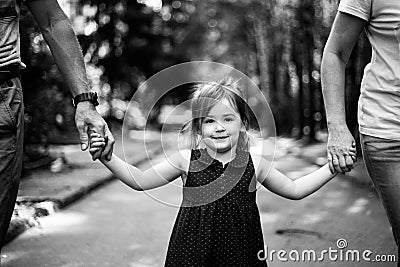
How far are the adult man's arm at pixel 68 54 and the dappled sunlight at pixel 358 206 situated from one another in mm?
4560

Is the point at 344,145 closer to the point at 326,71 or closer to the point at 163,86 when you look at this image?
the point at 326,71

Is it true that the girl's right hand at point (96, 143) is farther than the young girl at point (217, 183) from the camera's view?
No

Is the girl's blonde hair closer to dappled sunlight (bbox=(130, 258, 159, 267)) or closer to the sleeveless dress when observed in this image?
the sleeveless dress

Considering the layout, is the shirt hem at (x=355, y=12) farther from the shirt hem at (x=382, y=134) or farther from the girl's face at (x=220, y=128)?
the girl's face at (x=220, y=128)

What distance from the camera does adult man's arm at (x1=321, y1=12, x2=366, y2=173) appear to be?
3.00 m

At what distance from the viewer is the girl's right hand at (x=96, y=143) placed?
2.85 m

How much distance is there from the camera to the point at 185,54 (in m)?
18.2

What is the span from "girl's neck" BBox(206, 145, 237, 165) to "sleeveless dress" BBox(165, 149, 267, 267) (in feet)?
0.05

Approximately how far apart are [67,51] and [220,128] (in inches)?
25.0

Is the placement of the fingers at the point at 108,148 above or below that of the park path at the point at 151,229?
above

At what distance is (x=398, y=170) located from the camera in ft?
9.66

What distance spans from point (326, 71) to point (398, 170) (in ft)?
1.58

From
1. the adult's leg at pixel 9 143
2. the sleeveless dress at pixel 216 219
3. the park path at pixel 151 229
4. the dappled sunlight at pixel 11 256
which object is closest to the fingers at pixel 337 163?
the sleeveless dress at pixel 216 219

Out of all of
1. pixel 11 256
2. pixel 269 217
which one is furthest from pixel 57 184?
pixel 11 256
